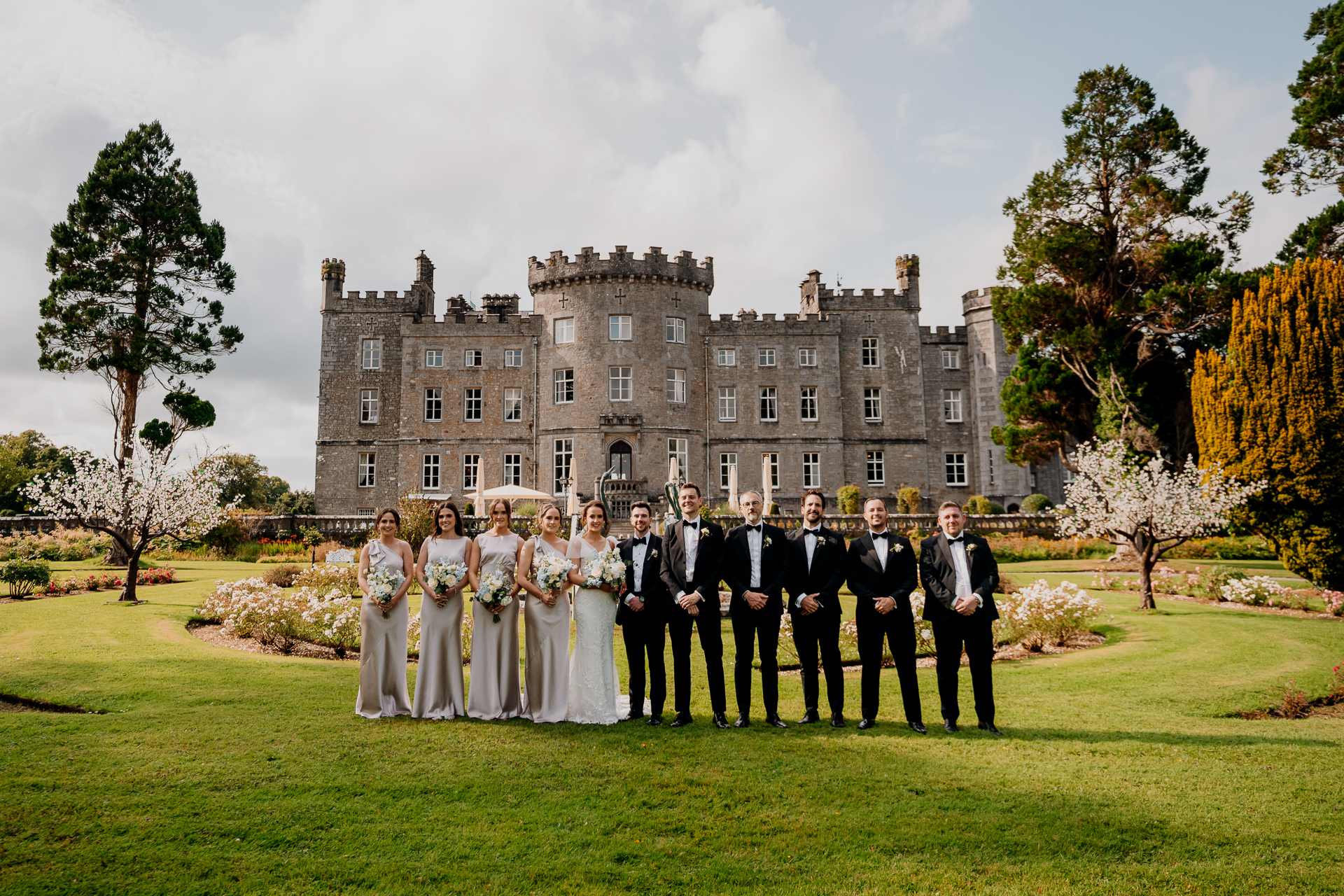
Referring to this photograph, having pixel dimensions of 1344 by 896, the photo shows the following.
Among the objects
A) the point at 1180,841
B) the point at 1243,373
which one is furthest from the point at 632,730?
the point at 1243,373

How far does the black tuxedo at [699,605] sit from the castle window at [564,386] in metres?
26.1

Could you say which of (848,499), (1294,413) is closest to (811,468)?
(848,499)

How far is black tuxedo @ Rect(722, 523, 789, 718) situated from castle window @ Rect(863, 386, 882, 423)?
94.0 ft

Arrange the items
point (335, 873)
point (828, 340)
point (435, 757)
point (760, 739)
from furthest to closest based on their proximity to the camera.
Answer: point (828, 340) < point (760, 739) < point (435, 757) < point (335, 873)

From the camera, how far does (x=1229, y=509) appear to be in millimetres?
13641

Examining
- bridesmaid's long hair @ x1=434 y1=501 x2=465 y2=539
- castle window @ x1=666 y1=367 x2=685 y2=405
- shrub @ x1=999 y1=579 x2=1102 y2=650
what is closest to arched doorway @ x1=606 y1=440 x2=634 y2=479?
castle window @ x1=666 y1=367 x2=685 y2=405

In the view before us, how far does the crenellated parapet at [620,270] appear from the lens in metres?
32.0

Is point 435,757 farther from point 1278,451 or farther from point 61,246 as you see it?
point 61,246

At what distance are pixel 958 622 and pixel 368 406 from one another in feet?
107

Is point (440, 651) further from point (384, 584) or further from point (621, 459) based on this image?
point (621, 459)

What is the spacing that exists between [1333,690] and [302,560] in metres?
22.4

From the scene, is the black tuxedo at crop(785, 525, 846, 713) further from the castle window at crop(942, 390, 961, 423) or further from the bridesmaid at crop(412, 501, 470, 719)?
the castle window at crop(942, 390, 961, 423)

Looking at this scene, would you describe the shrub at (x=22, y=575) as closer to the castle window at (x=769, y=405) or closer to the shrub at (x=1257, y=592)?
the shrub at (x=1257, y=592)

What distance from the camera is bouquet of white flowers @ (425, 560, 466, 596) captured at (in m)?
6.81
